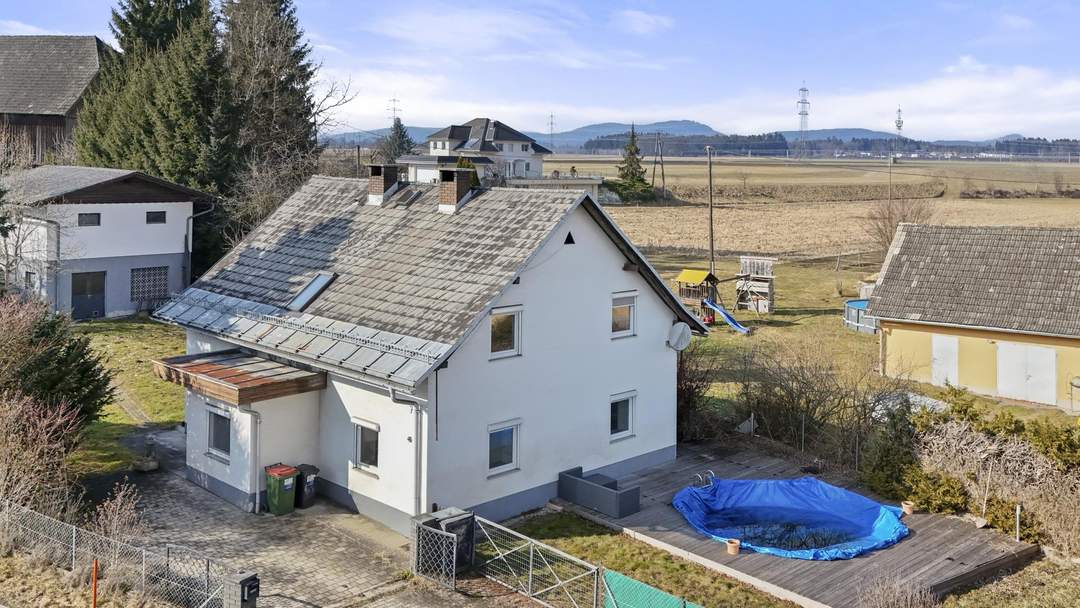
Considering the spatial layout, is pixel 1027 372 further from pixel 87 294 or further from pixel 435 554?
pixel 87 294

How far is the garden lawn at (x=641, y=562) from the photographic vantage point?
15898mm

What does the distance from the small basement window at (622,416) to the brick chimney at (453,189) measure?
600 centimetres

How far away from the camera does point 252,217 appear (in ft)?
149

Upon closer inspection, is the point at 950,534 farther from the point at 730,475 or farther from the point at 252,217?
the point at 252,217

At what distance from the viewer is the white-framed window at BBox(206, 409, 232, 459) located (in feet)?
65.9

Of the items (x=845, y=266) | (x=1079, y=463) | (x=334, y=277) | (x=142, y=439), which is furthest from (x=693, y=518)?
(x=845, y=266)

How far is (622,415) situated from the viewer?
73.8 ft

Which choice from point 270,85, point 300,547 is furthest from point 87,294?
point 300,547

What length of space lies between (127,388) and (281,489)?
518 inches

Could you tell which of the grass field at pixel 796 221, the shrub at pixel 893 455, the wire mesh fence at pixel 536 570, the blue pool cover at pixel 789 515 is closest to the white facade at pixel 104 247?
the wire mesh fence at pixel 536 570

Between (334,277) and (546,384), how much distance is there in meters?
5.81

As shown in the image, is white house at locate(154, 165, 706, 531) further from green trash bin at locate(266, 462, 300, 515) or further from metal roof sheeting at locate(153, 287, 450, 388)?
green trash bin at locate(266, 462, 300, 515)

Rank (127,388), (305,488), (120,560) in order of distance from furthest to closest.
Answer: (127,388) < (305,488) < (120,560)

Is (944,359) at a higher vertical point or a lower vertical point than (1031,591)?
higher
